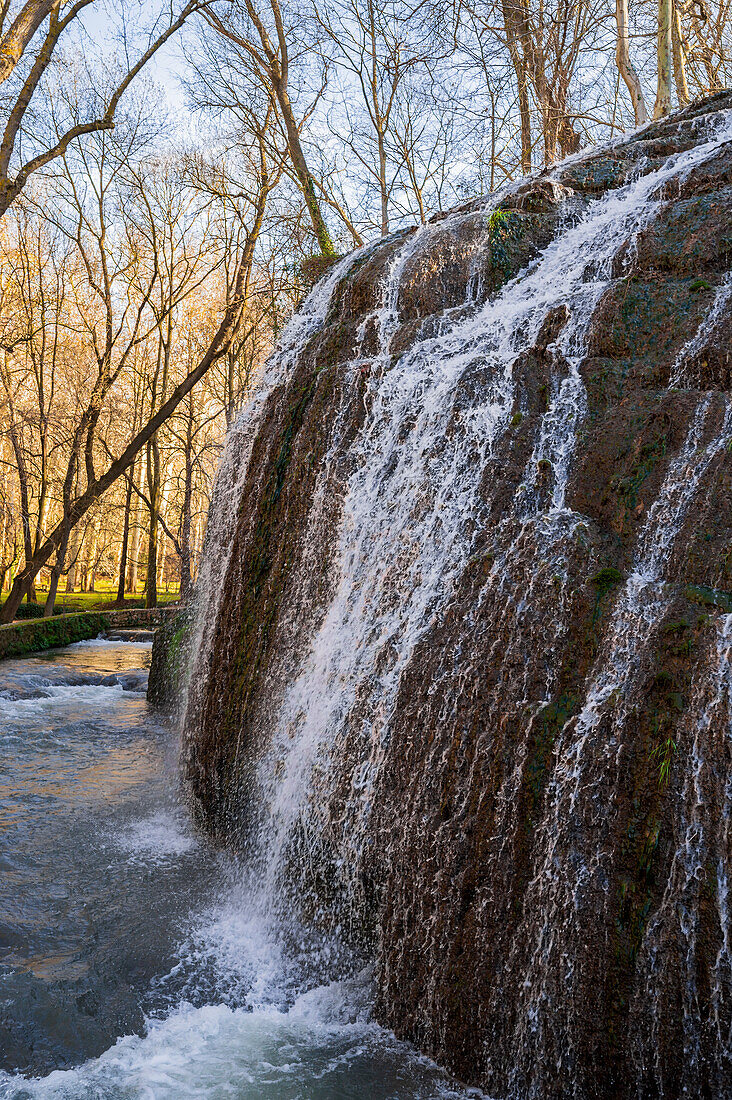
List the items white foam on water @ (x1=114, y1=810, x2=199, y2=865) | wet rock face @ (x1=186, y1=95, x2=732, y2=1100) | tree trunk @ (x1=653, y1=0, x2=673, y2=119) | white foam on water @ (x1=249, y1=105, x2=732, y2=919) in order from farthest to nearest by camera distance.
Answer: tree trunk @ (x1=653, y1=0, x2=673, y2=119), white foam on water @ (x1=114, y1=810, x2=199, y2=865), white foam on water @ (x1=249, y1=105, x2=732, y2=919), wet rock face @ (x1=186, y1=95, x2=732, y2=1100)

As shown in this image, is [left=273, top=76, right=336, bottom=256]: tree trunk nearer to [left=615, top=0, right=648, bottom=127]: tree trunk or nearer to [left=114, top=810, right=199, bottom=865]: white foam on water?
[left=615, top=0, right=648, bottom=127]: tree trunk

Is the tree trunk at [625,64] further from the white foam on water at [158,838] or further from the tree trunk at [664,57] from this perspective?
the white foam on water at [158,838]

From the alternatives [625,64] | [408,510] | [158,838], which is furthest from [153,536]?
[408,510]

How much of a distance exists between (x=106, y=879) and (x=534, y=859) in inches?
120

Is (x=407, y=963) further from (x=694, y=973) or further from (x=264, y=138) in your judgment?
(x=264, y=138)

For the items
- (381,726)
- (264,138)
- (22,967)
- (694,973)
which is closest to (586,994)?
(694,973)

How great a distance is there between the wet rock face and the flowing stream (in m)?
0.29

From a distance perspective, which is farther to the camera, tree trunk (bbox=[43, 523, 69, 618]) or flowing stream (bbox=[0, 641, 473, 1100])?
tree trunk (bbox=[43, 523, 69, 618])

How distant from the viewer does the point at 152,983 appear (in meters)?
3.69

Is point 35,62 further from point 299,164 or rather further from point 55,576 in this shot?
point 55,576

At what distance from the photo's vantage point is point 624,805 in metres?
2.83

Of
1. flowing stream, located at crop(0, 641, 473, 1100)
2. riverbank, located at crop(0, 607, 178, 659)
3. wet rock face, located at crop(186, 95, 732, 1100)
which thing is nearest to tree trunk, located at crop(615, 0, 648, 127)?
wet rock face, located at crop(186, 95, 732, 1100)

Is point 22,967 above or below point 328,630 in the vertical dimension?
below

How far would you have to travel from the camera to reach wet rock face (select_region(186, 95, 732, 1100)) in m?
2.72
